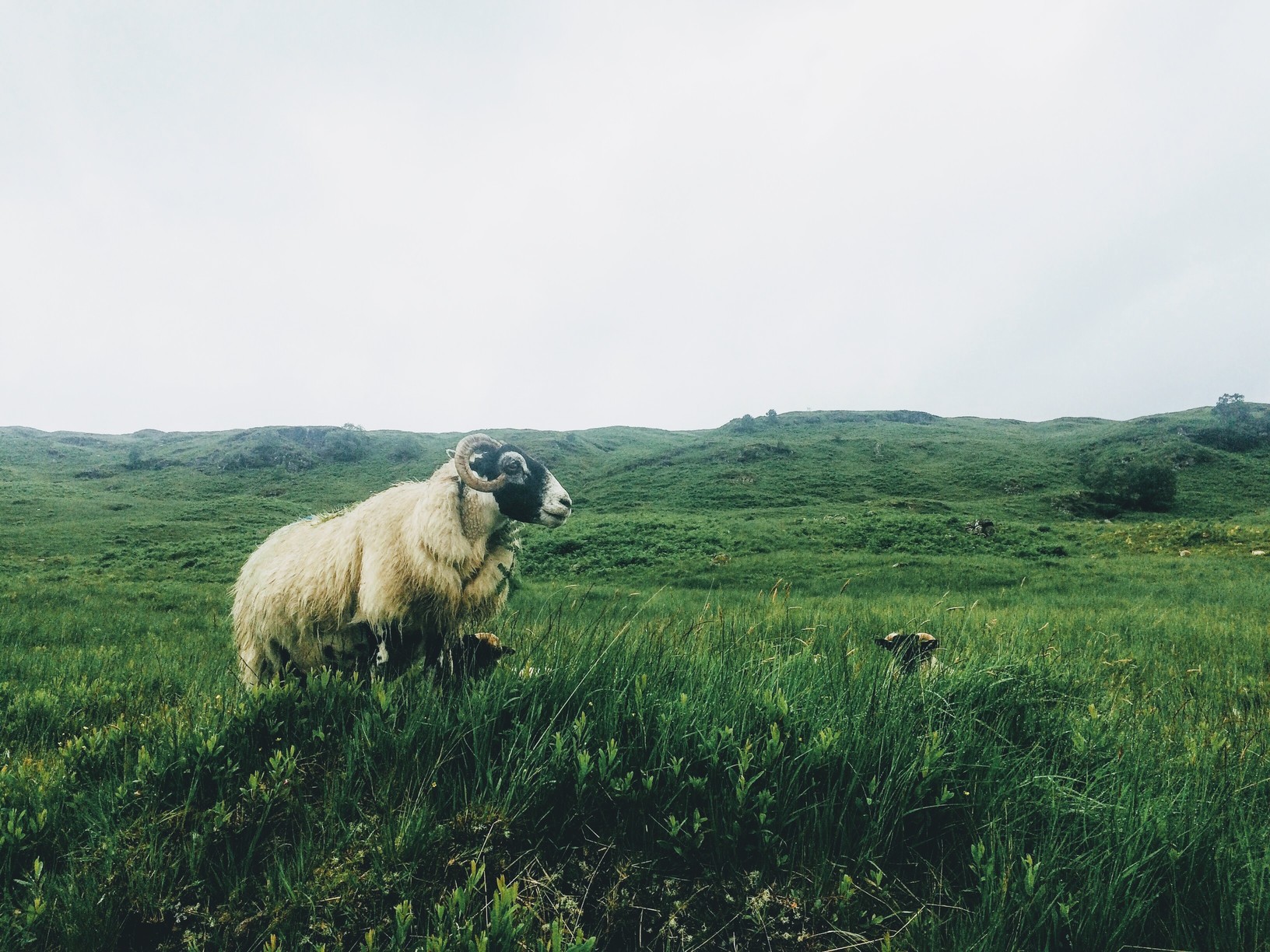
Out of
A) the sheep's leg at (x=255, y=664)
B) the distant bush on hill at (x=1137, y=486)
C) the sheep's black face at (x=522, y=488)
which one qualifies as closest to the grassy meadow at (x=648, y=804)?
the sheep's leg at (x=255, y=664)

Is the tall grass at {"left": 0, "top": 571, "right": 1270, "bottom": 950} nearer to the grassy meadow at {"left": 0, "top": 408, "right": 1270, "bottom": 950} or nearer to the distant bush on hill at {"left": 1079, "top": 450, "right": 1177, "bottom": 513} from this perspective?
the grassy meadow at {"left": 0, "top": 408, "right": 1270, "bottom": 950}

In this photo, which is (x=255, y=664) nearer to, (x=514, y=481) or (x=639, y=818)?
(x=514, y=481)

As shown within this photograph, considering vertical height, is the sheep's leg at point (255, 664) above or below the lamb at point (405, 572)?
below

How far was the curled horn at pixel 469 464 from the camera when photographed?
4262mm

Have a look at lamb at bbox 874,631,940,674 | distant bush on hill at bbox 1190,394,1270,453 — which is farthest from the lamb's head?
distant bush on hill at bbox 1190,394,1270,453

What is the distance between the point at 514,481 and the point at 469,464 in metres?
0.40

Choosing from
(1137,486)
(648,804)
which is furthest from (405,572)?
(1137,486)

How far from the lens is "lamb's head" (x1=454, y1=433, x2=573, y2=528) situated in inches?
170

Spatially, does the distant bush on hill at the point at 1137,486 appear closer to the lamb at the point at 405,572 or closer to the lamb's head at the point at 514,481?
the lamb's head at the point at 514,481

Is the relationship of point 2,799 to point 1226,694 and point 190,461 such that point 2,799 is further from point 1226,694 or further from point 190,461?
point 190,461

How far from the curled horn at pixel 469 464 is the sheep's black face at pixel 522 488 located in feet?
0.14

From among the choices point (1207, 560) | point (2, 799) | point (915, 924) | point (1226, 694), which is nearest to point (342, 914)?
point (2, 799)

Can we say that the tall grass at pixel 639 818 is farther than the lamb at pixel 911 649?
No

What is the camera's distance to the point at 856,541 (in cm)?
2669
